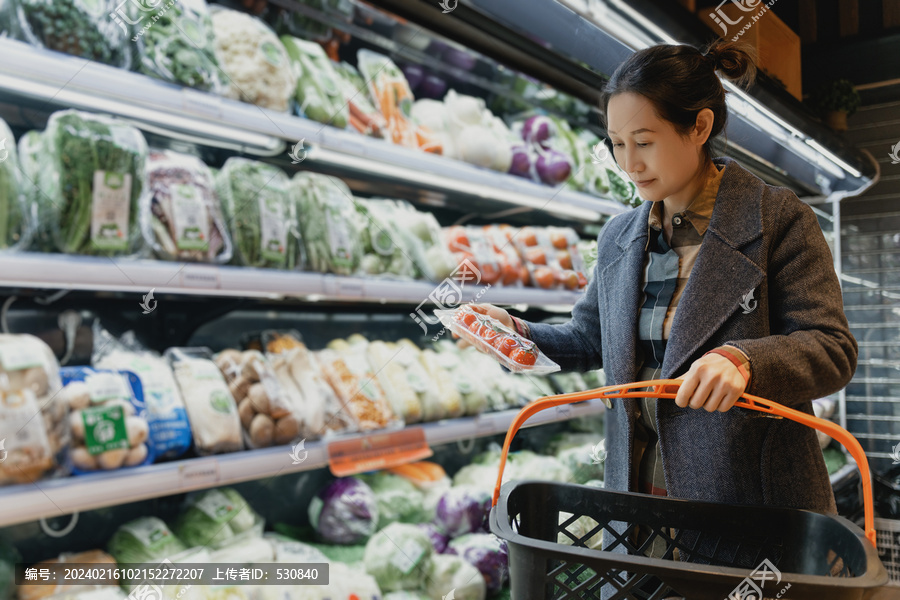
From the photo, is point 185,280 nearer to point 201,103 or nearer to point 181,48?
point 201,103

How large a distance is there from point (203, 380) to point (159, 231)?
41cm

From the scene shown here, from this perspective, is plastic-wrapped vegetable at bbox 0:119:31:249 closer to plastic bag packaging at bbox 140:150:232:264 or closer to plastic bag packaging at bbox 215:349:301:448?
plastic bag packaging at bbox 140:150:232:264

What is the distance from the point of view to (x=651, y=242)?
1315 millimetres

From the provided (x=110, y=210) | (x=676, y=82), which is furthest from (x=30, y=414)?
(x=676, y=82)

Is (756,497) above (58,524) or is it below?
above

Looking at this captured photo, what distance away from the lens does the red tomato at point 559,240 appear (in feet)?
9.37

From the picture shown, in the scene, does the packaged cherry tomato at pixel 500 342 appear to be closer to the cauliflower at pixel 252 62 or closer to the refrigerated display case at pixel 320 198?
the refrigerated display case at pixel 320 198

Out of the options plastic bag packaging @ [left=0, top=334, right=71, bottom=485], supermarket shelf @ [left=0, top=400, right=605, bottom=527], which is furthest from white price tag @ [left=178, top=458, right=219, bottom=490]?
plastic bag packaging @ [left=0, top=334, right=71, bottom=485]

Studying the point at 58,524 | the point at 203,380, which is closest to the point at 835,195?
the point at 203,380

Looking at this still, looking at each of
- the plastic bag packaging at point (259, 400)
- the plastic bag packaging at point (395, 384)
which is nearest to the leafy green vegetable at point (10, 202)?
the plastic bag packaging at point (259, 400)

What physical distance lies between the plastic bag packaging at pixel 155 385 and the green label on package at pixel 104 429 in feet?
0.29

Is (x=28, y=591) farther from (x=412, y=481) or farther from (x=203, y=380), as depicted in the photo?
(x=412, y=481)

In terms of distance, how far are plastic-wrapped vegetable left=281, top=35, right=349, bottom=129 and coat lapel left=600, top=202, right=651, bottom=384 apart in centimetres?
103

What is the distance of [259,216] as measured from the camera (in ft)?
6.04
